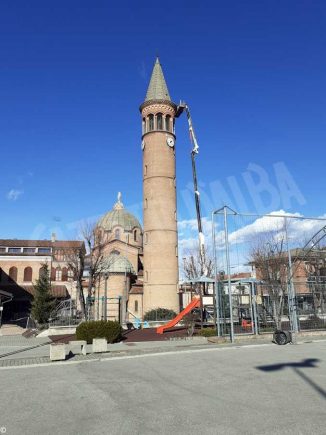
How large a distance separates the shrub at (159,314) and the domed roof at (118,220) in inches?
943

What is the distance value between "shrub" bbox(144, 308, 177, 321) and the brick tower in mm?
1543

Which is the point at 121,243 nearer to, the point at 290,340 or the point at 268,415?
the point at 290,340

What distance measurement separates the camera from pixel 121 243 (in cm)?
5853

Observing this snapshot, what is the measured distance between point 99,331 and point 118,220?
41.7 m

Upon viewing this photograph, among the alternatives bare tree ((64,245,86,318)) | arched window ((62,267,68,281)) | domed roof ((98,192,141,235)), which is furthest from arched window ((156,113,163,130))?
arched window ((62,267,68,281))

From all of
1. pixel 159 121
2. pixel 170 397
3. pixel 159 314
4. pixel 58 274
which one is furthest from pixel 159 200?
pixel 170 397

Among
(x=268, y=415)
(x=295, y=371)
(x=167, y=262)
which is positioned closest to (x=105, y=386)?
(x=268, y=415)

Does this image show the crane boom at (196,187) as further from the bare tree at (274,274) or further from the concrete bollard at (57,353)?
the concrete bollard at (57,353)

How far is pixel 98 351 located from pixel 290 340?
9.33 m

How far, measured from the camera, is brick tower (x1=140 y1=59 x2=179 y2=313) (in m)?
41.1

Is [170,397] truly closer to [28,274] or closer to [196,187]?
[196,187]

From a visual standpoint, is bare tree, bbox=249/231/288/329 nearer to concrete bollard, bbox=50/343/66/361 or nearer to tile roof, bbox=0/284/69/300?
concrete bollard, bbox=50/343/66/361

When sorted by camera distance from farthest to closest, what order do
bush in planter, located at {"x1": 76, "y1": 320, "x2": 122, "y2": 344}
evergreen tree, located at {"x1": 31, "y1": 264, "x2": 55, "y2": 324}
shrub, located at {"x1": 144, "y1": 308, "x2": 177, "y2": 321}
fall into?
1. shrub, located at {"x1": 144, "y1": 308, "x2": 177, "y2": 321}
2. evergreen tree, located at {"x1": 31, "y1": 264, "x2": 55, "y2": 324}
3. bush in planter, located at {"x1": 76, "y1": 320, "x2": 122, "y2": 344}

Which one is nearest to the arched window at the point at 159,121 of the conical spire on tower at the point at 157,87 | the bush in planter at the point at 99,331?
the conical spire on tower at the point at 157,87
